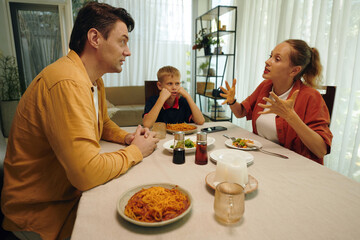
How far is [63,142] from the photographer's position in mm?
772

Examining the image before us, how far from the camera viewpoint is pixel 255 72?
325cm

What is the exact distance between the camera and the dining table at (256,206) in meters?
0.59

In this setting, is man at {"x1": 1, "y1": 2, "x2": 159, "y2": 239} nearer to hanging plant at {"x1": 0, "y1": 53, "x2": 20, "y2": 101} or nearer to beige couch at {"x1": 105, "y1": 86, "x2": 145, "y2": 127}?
beige couch at {"x1": 105, "y1": 86, "x2": 145, "y2": 127}

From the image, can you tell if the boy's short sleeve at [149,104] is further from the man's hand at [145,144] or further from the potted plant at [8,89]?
the potted plant at [8,89]

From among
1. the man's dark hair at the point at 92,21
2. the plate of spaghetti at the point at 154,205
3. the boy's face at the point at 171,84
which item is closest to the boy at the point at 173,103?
the boy's face at the point at 171,84

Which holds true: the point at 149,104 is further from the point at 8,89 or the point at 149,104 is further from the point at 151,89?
the point at 8,89

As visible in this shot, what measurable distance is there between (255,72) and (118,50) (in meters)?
2.59

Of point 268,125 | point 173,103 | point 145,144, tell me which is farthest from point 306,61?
point 145,144

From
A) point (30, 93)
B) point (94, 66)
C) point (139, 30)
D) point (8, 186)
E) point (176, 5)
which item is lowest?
point (8, 186)

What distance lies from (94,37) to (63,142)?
1.70 ft

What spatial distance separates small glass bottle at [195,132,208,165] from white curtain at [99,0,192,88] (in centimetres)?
405

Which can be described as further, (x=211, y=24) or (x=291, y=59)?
(x=211, y=24)

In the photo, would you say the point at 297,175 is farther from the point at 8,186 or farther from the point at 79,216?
the point at 8,186

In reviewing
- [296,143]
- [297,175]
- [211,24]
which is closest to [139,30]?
[211,24]
